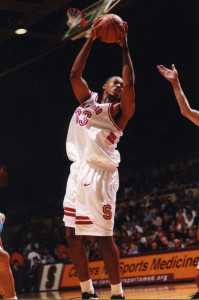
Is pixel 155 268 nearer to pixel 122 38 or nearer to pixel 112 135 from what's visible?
pixel 112 135

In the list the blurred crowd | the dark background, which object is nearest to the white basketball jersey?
the blurred crowd

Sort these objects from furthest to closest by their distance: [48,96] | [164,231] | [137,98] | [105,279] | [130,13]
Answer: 1. [137,98]
2. [48,96]
3. [130,13]
4. [164,231]
5. [105,279]

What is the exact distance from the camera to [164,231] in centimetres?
1158

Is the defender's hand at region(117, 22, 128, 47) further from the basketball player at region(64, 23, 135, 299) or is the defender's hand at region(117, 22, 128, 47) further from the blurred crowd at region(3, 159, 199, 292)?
the blurred crowd at region(3, 159, 199, 292)

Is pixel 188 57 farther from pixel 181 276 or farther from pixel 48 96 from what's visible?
pixel 181 276

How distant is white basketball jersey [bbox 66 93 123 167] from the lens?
4.16m

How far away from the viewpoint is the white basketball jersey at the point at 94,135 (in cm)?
416

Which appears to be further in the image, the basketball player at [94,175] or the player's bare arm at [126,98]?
the player's bare arm at [126,98]

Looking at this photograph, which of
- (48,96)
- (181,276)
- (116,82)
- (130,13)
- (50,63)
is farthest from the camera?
(48,96)

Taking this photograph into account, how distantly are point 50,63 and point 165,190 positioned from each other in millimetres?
5240

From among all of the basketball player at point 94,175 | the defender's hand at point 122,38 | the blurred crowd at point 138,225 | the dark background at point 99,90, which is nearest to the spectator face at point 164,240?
the blurred crowd at point 138,225

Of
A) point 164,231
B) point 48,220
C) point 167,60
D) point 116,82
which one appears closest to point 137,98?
point 167,60

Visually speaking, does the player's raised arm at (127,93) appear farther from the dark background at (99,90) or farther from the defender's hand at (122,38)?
the dark background at (99,90)

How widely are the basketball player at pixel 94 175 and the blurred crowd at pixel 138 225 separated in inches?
252
